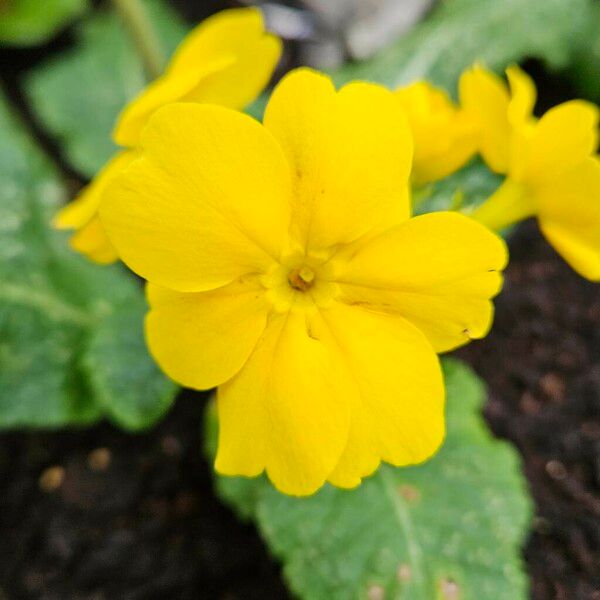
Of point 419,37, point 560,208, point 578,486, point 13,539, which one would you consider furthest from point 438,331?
point 419,37

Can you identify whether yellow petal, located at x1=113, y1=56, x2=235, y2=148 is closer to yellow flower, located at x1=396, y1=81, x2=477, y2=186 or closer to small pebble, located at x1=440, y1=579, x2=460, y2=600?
yellow flower, located at x1=396, y1=81, x2=477, y2=186

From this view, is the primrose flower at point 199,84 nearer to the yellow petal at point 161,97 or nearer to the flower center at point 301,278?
the yellow petal at point 161,97

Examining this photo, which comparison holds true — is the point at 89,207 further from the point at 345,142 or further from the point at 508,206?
the point at 508,206

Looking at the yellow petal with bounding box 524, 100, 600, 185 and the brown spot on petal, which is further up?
the yellow petal with bounding box 524, 100, 600, 185

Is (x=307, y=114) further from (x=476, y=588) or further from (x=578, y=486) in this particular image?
(x=578, y=486)

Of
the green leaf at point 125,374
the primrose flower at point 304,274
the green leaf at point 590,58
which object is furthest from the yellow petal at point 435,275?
the green leaf at point 590,58

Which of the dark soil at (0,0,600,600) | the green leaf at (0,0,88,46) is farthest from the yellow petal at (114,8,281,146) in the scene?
the green leaf at (0,0,88,46)
